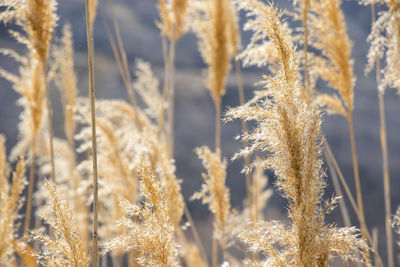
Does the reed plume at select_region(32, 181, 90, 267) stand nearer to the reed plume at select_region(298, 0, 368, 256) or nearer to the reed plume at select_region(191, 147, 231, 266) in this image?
the reed plume at select_region(191, 147, 231, 266)

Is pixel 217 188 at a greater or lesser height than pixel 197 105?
lesser

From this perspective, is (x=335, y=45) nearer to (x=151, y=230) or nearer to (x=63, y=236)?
(x=151, y=230)

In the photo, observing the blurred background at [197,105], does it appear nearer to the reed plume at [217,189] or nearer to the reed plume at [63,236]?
the reed plume at [217,189]

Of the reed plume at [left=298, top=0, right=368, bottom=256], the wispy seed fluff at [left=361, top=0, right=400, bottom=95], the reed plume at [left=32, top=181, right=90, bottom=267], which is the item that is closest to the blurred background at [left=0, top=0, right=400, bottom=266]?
the reed plume at [left=298, top=0, right=368, bottom=256]

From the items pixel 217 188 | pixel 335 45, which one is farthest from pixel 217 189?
pixel 335 45

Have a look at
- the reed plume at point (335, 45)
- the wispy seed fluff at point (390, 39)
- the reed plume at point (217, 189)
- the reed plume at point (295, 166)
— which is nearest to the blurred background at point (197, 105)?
the reed plume at point (335, 45)

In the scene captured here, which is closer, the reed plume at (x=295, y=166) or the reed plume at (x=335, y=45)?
the reed plume at (x=295, y=166)

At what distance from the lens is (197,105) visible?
6180 millimetres

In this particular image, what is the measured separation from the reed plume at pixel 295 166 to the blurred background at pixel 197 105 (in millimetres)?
4259

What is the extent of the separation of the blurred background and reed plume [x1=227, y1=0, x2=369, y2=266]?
14.0 feet

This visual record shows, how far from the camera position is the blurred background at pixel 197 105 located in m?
5.23

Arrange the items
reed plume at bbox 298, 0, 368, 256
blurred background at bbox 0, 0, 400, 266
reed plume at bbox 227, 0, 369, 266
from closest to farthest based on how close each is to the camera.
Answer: reed plume at bbox 227, 0, 369, 266 < reed plume at bbox 298, 0, 368, 256 < blurred background at bbox 0, 0, 400, 266

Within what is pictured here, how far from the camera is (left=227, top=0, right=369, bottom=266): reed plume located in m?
0.68

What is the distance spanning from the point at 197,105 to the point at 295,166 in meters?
5.52
